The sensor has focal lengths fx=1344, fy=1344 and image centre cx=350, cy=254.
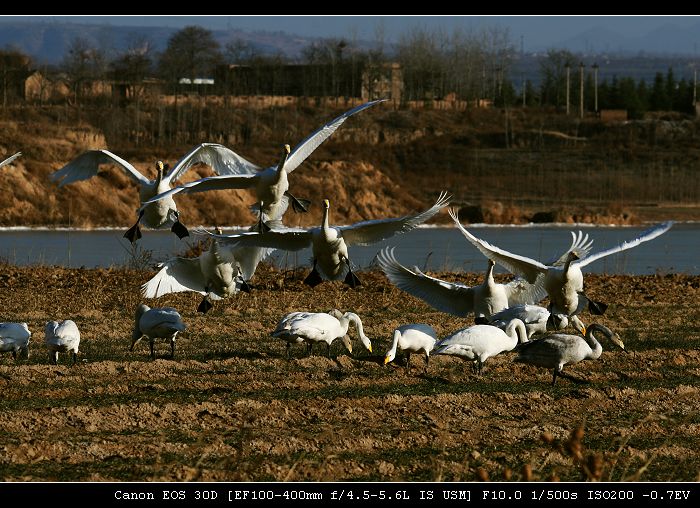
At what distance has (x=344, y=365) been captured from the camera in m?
13.4

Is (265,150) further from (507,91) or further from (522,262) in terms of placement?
(522,262)

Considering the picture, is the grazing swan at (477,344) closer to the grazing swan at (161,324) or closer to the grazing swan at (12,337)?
the grazing swan at (161,324)

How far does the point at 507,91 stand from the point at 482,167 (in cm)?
2500

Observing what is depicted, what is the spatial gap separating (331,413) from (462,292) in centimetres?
539

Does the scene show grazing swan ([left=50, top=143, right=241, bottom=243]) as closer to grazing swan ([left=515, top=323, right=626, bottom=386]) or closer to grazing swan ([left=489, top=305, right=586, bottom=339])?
grazing swan ([left=489, top=305, right=586, bottom=339])

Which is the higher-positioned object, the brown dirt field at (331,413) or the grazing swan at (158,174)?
the grazing swan at (158,174)

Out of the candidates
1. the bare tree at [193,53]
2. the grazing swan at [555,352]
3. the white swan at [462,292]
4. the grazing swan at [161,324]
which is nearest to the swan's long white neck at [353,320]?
the white swan at [462,292]

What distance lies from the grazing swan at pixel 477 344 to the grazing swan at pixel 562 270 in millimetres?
2181

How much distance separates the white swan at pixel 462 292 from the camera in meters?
15.5

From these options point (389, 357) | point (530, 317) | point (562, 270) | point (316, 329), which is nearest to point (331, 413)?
point (389, 357)

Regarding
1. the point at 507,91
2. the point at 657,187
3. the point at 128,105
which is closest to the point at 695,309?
the point at 657,187

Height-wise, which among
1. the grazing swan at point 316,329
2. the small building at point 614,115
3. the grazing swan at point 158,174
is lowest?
the small building at point 614,115

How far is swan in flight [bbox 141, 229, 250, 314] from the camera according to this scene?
16375mm

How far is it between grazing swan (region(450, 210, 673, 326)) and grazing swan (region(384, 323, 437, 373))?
1.89 meters
